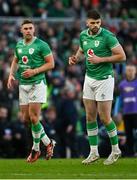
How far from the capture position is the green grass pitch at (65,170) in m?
16.3

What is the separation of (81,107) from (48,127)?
3.21 m

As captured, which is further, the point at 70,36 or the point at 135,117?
the point at 70,36

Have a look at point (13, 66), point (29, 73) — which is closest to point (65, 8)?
point (13, 66)

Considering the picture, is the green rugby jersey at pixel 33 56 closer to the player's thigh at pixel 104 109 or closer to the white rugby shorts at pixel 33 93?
the white rugby shorts at pixel 33 93

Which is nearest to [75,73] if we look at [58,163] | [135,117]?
[135,117]

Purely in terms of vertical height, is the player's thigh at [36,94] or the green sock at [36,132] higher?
the player's thigh at [36,94]

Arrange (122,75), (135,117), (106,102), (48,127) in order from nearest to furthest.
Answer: (106,102)
(135,117)
(48,127)
(122,75)

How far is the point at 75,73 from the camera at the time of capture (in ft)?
93.5

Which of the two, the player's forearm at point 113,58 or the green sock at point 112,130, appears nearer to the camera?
the player's forearm at point 113,58

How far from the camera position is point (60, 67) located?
28672 mm

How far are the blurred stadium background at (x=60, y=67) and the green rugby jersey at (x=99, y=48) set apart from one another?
4490 millimetres

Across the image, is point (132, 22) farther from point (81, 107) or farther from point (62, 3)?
point (81, 107)

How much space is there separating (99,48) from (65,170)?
7.53 feet

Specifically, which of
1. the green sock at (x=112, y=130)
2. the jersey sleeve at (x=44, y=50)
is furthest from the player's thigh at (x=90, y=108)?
the jersey sleeve at (x=44, y=50)
